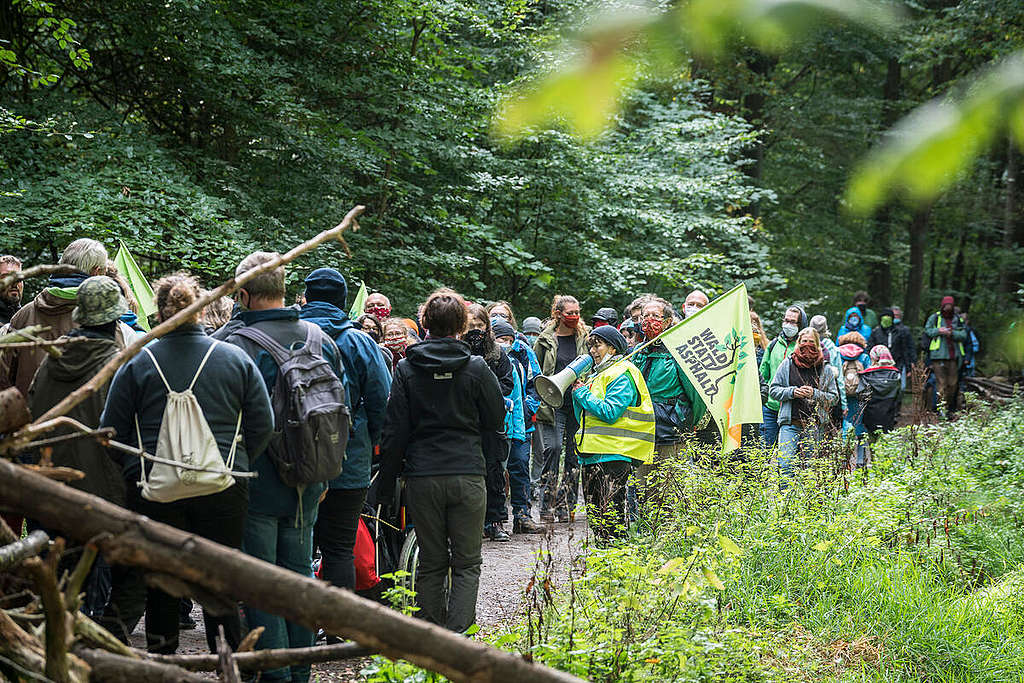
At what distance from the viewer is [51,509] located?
1.74m

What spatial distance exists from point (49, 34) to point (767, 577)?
9802 mm

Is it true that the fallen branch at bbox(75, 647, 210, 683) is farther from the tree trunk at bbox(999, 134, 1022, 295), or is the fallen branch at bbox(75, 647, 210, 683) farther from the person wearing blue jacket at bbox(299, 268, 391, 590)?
the person wearing blue jacket at bbox(299, 268, 391, 590)

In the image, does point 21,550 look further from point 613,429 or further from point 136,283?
point 136,283

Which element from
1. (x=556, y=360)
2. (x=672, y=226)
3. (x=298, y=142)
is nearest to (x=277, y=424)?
(x=556, y=360)

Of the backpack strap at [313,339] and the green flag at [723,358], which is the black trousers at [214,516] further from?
the green flag at [723,358]

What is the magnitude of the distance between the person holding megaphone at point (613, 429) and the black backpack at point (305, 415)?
2.77 metres

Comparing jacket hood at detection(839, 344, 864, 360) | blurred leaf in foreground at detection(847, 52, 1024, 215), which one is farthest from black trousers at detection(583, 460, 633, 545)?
jacket hood at detection(839, 344, 864, 360)

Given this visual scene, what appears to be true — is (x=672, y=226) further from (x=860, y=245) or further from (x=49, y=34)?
(x=49, y=34)

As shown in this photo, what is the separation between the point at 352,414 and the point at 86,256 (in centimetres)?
187

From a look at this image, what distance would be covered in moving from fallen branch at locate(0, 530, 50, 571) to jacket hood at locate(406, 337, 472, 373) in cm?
335

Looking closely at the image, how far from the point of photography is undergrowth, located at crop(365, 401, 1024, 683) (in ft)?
14.4

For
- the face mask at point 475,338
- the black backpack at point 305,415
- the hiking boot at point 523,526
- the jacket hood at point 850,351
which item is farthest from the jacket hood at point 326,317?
the jacket hood at point 850,351

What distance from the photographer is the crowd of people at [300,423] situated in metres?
4.23

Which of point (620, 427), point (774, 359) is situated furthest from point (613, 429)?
point (774, 359)
